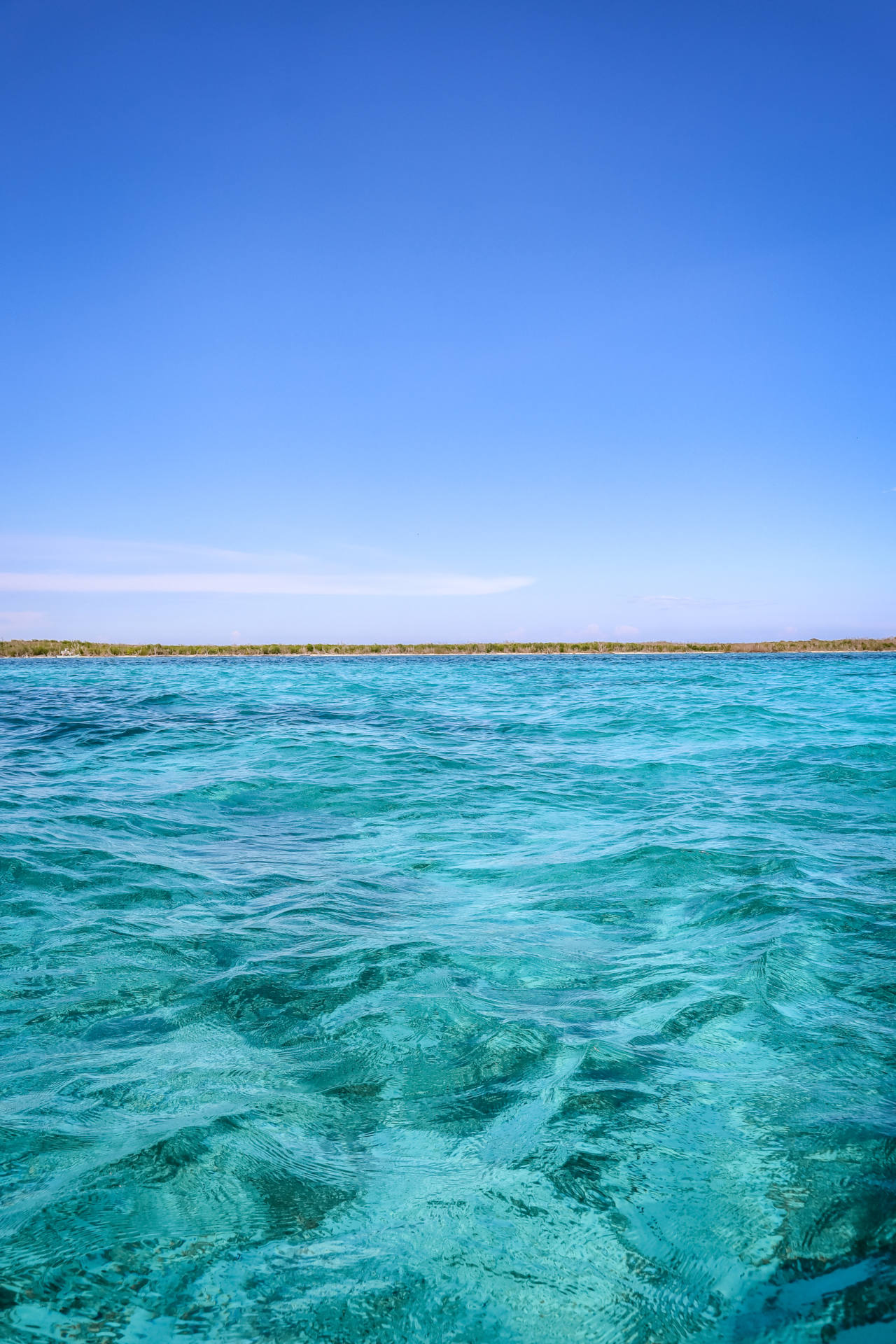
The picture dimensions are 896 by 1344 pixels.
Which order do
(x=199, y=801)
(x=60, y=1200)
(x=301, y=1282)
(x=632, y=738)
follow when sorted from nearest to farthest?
(x=301, y=1282)
(x=60, y=1200)
(x=199, y=801)
(x=632, y=738)

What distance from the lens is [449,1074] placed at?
251 cm

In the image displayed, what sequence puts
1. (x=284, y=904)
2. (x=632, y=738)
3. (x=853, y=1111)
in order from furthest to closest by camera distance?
1. (x=632, y=738)
2. (x=284, y=904)
3. (x=853, y=1111)

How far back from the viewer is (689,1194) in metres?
1.88

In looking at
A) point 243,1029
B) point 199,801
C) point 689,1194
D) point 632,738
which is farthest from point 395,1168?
point 632,738

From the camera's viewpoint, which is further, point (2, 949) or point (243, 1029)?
point (2, 949)

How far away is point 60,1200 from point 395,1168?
2.81 ft

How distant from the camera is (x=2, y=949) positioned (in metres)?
3.60

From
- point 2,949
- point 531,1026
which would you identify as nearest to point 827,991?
point 531,1026

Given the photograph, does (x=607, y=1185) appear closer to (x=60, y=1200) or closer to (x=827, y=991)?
(x=60, y=1200)

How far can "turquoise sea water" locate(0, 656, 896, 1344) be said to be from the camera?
1595 mm

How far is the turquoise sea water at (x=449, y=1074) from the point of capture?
1.59m

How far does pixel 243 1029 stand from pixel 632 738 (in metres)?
9.84

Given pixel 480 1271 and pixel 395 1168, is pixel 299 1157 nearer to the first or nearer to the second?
pixel 395 1168

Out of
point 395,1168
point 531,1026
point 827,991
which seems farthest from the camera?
point 827,991
